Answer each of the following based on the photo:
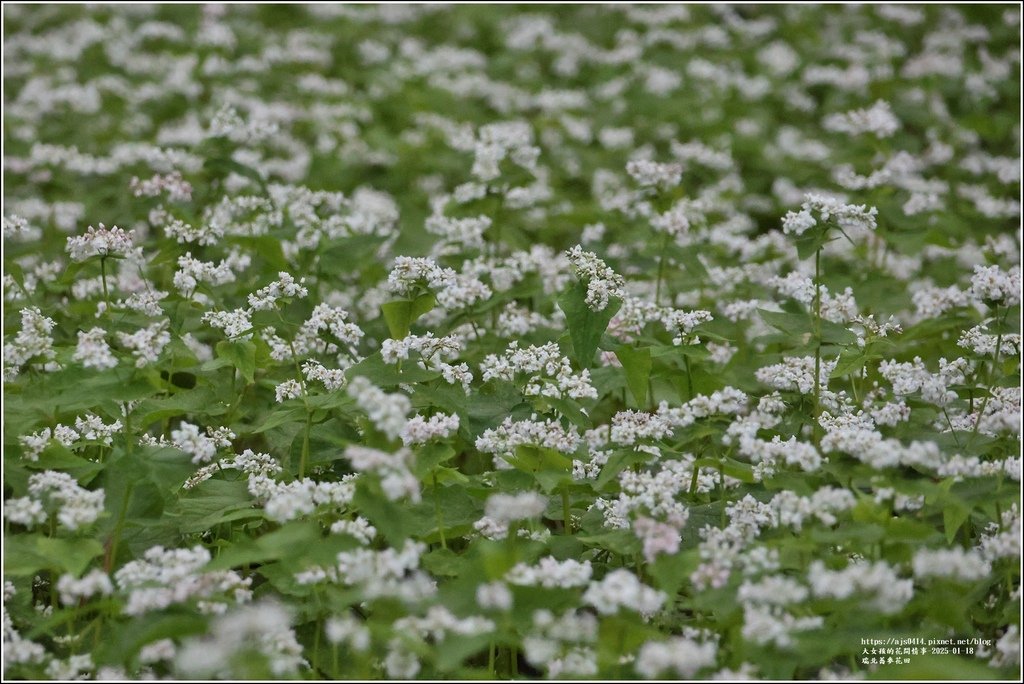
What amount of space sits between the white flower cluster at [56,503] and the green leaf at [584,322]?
1.56 meters

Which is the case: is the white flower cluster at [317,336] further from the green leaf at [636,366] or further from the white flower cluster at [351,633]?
the white flower cluster at [351,633]

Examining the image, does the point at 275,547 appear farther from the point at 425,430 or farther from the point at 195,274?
the point at 195,274

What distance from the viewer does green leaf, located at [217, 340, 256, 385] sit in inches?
149

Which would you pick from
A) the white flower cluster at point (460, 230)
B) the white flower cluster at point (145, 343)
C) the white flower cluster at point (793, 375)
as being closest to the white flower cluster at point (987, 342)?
the white flower cluster at point (793, 375)

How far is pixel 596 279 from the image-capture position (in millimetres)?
3871

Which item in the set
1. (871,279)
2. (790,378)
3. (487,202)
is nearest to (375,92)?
(487,202)

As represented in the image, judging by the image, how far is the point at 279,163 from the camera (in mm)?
7414

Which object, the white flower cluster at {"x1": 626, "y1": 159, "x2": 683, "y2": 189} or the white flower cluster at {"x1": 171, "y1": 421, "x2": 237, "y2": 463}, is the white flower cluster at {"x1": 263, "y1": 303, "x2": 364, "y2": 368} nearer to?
the white flower cluster at {"x1": 171, "y1": 421, "x2": 237, "y2": 463}

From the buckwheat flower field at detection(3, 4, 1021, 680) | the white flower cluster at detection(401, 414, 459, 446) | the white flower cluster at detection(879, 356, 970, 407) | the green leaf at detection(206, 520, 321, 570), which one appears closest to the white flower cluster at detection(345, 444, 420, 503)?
the buckwheat flower field at detection(3, 4, 1021, 680)

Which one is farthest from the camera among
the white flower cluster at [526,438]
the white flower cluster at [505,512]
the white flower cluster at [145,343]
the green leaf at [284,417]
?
the green leaf at [284,417]

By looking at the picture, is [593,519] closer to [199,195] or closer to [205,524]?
[205,524]

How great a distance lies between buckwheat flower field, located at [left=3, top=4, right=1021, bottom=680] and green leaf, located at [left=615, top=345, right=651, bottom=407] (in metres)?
0.01

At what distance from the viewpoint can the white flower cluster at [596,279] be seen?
3.78 metres

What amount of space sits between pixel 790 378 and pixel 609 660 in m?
1.45
